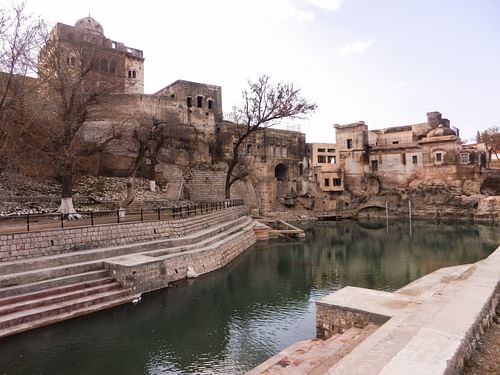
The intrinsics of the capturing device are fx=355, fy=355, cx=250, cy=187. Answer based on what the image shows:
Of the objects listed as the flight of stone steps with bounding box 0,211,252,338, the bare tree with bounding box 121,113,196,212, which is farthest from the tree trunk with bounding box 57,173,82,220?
the bare tree with bounding box 121,113,196,212

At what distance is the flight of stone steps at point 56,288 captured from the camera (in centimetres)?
860

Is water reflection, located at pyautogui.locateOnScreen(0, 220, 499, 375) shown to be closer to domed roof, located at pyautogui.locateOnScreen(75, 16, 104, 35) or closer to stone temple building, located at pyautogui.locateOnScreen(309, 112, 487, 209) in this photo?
stone temple building, located at pyautogui.locateOnScreen(309, 112, 487, 209)

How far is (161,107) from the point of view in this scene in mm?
31203

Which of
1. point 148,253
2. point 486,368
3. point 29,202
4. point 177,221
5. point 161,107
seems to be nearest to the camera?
point 486,368

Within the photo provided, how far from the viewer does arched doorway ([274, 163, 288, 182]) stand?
42141 millimetres

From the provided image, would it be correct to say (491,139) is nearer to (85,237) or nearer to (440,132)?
(440,132)

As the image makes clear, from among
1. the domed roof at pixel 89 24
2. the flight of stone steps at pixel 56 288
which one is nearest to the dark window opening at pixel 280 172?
the domed roof at pixel 89 24

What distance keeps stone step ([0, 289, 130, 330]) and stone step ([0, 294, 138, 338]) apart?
0.05 metres

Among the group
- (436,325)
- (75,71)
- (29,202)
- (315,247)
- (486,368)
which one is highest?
(75,71)

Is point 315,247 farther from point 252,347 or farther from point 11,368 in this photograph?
point 11,368

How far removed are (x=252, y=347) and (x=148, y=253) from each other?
6.29 meters

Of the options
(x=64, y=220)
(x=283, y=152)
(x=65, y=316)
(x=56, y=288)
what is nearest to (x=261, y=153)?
(x=283, y=152)

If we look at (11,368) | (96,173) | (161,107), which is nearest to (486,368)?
(11,368)

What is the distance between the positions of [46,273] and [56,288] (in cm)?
58
